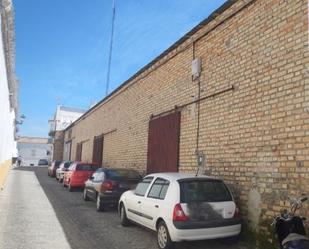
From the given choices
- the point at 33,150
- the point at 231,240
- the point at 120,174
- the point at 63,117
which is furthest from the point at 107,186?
the point at 33,150

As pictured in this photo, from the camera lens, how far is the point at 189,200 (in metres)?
7.60

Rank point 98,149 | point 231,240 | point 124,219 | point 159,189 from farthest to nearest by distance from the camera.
Answer: point 98,149
point 124,219
point 159,189
point 231,240

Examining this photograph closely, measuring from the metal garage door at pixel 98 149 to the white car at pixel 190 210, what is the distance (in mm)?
16453

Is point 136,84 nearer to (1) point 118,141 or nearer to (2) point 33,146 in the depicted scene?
(1) point 118,141

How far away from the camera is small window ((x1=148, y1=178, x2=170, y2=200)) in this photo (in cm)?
822

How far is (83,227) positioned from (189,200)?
12.0 ft

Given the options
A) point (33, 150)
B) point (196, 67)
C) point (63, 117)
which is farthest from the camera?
point (33, 150)

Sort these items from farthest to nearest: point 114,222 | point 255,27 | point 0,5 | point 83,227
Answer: point 0,5, point 114,222, point 83,227, point 255,27

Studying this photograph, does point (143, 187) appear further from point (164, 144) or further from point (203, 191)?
point (164, 144)

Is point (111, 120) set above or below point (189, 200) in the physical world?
above

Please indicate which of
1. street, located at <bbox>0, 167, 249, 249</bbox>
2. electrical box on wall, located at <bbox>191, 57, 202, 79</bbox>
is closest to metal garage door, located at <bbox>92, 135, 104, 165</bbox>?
street, located at <bbox>0, 167, 249, 249</bbox>

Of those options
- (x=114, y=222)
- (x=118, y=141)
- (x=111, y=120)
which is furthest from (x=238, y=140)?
(x=111, y=120)

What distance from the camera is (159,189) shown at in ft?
27.9

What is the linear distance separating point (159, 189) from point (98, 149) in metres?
17.6
